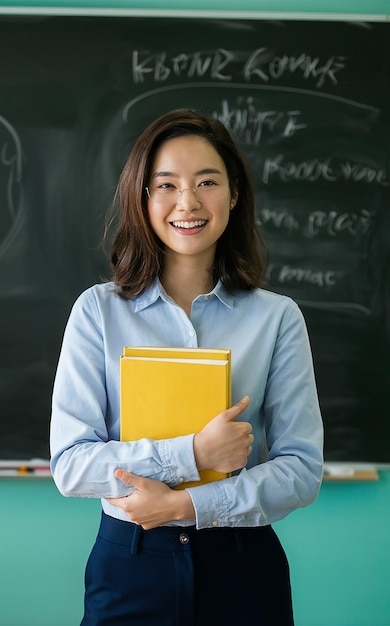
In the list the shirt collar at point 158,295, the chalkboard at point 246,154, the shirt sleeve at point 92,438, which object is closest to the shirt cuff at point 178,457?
the shirt sleeve at point 92,438

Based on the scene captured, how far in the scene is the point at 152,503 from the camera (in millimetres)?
1255

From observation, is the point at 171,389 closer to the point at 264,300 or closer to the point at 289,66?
the point at 264,300

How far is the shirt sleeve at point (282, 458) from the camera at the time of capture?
1272 mm

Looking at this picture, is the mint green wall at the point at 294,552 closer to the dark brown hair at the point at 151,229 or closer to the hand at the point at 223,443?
the dark brown hair at the point at 151,229

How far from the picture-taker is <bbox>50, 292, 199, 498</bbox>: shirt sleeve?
1262 mm

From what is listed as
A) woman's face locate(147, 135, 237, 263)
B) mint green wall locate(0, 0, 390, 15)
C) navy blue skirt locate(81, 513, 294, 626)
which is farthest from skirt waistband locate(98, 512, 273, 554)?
mint green wall locate(0, 0, 390, 15)

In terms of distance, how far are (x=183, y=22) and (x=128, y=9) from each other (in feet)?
0.61

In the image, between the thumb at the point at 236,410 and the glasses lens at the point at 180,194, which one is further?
the glasses lens at the point at 180,194

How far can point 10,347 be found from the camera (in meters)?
2.52

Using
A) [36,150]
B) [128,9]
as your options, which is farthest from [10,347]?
[128,9]

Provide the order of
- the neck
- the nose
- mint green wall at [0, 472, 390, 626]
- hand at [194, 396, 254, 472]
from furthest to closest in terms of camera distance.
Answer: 1. mint green wall at [0, 472, 390, 626]
2. the neck
3. the nose
4. hand at [194, 396, 254, 472]

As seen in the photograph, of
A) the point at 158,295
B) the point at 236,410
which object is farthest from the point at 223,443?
the point at 158,295

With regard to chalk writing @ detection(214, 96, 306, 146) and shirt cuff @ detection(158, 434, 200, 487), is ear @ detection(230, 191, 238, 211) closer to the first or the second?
shirt cuff @ detection(158, 434, 200, 487)

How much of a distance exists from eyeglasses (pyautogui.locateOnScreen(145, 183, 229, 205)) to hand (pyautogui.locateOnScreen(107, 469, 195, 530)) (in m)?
0.52
